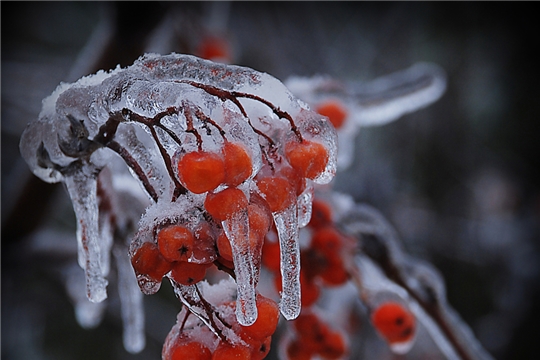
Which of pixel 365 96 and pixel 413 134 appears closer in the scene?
pixel 365 96

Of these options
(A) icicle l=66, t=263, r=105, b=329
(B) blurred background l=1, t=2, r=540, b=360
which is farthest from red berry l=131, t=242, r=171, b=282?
(B) blurred background l=1, t=2, r=540, b=360

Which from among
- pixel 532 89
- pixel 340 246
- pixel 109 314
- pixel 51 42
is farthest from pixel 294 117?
pixel 532 89

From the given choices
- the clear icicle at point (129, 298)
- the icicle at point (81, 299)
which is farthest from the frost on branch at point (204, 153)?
the icicle at point (81, 299)

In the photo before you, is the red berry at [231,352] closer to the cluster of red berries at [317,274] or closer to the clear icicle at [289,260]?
the clear icicle at [289,260]

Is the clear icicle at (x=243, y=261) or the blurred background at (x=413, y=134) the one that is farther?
the blurred background at (x=413, y=134)

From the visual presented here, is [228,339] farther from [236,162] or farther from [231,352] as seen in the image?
[236,162]

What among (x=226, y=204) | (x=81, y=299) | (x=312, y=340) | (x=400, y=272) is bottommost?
(x=81, y=299)

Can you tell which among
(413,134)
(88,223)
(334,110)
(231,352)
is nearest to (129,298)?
(88,223)

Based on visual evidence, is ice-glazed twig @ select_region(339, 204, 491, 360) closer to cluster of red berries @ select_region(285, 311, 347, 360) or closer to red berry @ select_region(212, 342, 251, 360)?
cluster of red berries @ select_region(285, 311, 347, 360)
